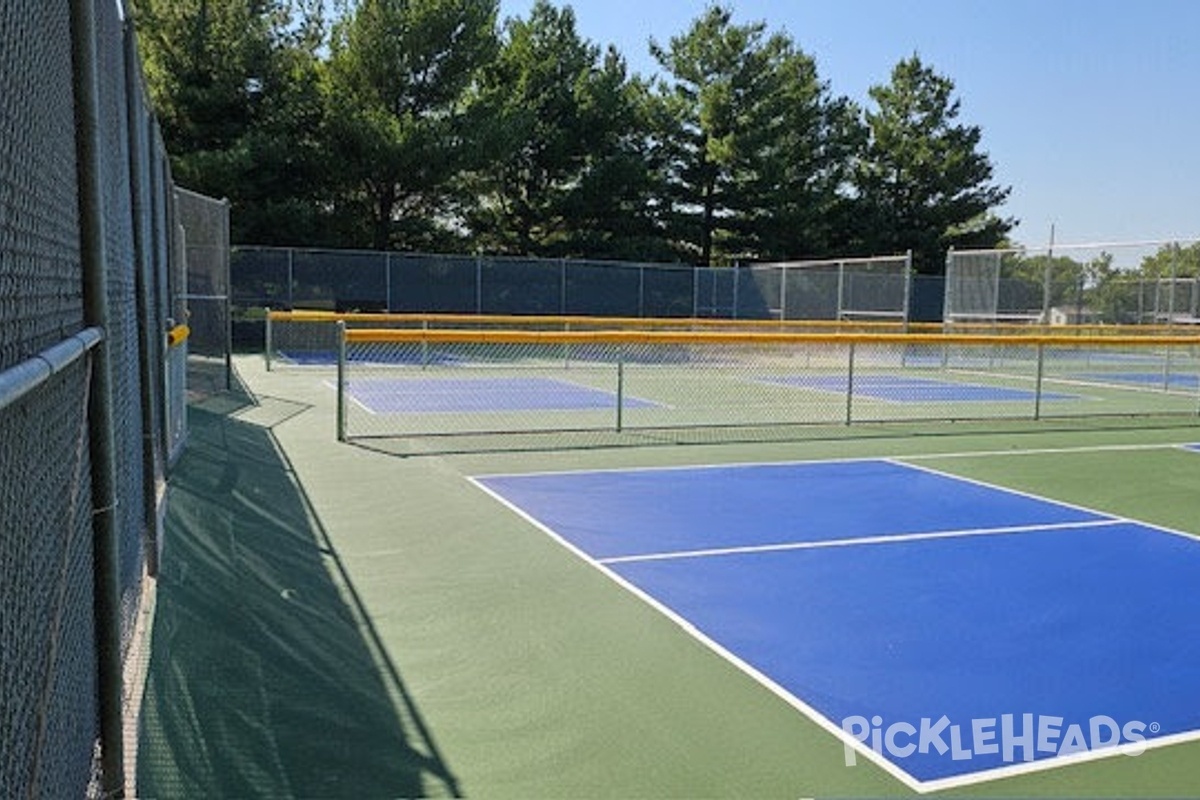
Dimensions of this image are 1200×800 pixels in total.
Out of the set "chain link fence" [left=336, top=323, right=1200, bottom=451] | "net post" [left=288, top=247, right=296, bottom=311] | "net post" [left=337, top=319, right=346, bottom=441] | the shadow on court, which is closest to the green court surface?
the shadow on court

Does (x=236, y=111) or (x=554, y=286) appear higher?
(x=236, y=111)

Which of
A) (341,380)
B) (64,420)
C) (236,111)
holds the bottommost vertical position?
(341,380)

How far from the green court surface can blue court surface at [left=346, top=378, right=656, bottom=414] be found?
5.78m

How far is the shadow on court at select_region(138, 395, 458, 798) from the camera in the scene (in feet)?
12.0

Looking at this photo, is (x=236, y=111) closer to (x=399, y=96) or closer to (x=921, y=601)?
(x=399, y=96)

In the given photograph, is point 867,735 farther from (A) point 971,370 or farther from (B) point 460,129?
(B) point 460,129

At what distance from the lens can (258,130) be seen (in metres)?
32.7

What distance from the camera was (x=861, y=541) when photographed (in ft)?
24.2

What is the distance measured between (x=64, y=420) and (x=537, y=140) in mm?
38994

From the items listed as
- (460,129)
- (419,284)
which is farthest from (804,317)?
(460,129)

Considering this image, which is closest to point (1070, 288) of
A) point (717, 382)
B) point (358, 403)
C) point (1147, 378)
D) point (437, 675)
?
point (1147, 378)

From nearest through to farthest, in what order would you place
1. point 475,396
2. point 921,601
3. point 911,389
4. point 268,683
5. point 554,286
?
point 268,683 → point 921,601 → point 475,396 → point 911,389 → point 554,286

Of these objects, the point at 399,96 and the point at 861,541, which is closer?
the point at 861,541

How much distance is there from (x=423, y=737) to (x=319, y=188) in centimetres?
3342
